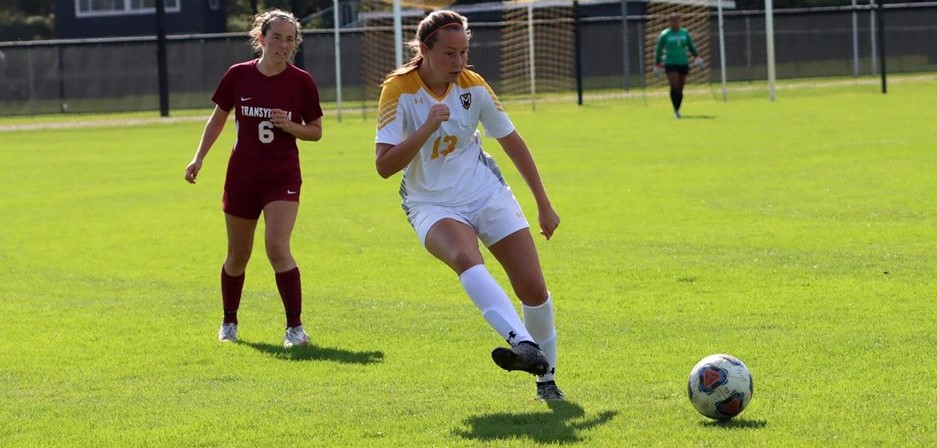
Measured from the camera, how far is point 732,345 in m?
8.14

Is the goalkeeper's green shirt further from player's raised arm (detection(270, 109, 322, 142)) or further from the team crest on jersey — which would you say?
the team crest on jersey

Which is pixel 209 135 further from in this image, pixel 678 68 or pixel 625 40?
pixel 625 40

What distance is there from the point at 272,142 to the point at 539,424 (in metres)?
3.33

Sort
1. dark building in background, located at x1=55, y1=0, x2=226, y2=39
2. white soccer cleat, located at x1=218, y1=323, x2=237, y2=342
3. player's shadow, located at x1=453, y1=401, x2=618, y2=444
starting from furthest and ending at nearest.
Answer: dark building in background, located at x1=55, y1=0, x2=226, y2=39, white soccer cleat, located at x1=218, y1=323, x2=237, y2=342, player's shadow, located at x1=453, y1=401, x2=618, y2=444

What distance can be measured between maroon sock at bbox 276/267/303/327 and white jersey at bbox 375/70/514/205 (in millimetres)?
2156

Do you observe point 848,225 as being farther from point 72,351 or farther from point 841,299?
point 72,351

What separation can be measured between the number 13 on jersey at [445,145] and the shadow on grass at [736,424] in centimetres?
171

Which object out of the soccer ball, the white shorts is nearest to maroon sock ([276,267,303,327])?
the white shorts

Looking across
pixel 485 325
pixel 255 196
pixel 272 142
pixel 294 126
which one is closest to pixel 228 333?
pixel 255 196

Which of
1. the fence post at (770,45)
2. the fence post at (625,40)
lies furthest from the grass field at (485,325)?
the fence post at (625,40)

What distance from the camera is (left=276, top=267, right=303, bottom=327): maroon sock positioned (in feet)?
29.4

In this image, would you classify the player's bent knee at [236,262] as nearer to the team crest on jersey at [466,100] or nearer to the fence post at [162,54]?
the team crest on jersey at [466,100]

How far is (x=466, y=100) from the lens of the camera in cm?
692

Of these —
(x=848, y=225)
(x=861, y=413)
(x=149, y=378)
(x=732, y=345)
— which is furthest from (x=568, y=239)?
(x=861, y=413)
